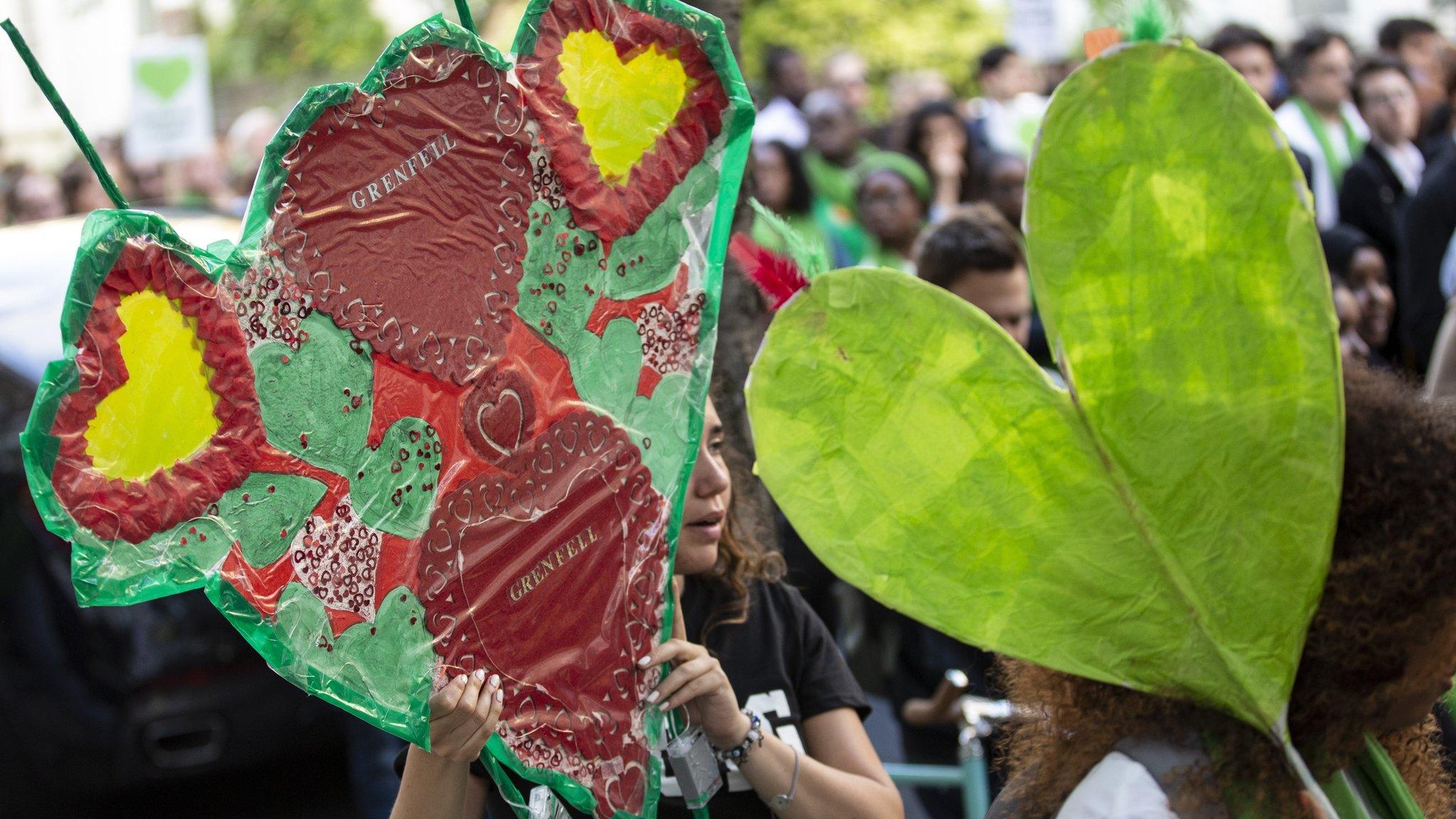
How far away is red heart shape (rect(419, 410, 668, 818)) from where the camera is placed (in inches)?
67.0

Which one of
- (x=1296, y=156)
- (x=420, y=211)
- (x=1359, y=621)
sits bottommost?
(x=1296, y=156)

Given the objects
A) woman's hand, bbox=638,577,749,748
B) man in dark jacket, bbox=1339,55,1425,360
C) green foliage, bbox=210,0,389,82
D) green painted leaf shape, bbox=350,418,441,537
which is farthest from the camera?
green foliage, bbox=210,0,389,82

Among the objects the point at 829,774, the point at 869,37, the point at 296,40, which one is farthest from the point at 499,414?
the point at 296,40

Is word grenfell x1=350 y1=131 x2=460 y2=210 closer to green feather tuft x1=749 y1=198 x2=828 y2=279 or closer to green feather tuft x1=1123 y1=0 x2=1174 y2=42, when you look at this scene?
green feather tuft x1=749 y1=198 x2=828 y2=279

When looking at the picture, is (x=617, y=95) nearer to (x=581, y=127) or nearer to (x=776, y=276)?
(x=581, y=127)

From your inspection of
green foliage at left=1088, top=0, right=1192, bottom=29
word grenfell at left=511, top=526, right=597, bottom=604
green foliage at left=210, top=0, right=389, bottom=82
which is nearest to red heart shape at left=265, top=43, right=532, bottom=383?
word grenfell at left=511, top=526, right=597, bottom=604

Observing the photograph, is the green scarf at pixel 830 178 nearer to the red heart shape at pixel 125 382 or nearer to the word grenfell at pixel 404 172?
the word grenfell at pixel 404 172

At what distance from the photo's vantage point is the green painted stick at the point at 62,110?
55.5 inches

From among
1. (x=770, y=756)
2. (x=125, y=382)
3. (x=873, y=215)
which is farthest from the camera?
(x=873, y=215)

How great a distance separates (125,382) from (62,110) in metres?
0.28

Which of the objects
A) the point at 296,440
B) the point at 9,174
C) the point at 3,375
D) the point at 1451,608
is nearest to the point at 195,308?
the point at 296,440

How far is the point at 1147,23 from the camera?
1.43 m

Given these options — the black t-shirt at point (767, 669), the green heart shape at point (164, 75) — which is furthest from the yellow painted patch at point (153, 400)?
the green heart shape at point (164, 75)

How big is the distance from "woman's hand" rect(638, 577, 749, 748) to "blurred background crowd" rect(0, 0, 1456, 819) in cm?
53
